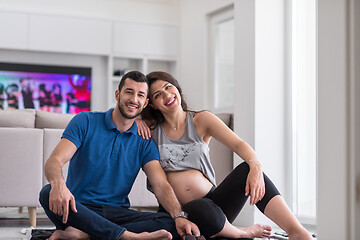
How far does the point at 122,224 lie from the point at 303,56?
2.36 meters

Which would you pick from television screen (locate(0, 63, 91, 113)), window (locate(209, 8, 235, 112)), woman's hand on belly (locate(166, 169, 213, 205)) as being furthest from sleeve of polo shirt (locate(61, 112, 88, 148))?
television screen (locate(0, 63, 91, 113))

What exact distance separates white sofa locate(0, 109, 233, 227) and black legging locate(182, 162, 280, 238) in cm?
163

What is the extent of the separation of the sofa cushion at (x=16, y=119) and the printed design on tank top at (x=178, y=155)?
5.18 ft

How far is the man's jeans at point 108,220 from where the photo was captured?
2.47 m

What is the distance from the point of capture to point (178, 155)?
2742 mm

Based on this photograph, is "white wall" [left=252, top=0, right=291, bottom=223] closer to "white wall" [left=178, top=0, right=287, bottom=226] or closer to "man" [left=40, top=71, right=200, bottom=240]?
"white wall" [left=178, top=0, right=287, bottom=226]

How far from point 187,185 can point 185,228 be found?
29 centimetres

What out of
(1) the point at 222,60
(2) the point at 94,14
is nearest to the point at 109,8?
(2) the point at 94,14

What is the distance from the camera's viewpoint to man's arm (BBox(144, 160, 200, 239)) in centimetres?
250

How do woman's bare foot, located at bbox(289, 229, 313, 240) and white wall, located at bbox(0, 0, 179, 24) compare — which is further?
white wall, located at bbox(0, 0, 179, 24)

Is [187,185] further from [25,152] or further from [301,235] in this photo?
[25,152]

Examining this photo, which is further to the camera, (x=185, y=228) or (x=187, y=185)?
(x=187, y=185)
